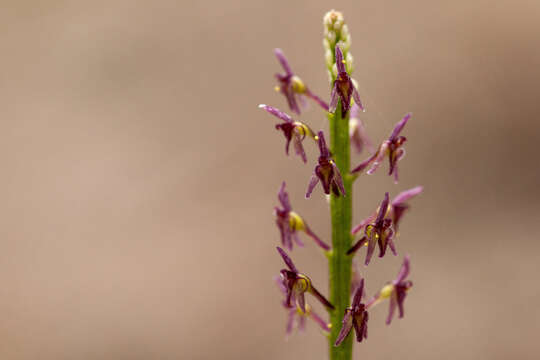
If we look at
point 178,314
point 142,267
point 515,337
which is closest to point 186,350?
point 178,314

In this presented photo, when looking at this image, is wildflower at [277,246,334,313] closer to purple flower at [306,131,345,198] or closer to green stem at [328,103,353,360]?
green stem at [328,103,353,360]

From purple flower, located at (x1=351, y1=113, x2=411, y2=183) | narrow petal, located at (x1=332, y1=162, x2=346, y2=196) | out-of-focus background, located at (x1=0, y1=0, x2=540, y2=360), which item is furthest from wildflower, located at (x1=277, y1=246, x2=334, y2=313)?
out-of-focus background, located at (x1=0, y1=0, x2=540, y2=360)

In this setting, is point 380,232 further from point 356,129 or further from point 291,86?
point 291,86

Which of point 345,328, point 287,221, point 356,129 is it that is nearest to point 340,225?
point 287,221

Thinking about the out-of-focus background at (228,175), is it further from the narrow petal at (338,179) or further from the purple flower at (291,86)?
the narrow petal at (338,179)

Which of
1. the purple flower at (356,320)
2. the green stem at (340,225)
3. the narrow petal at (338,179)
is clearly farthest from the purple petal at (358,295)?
the narrow petal at (338,179)

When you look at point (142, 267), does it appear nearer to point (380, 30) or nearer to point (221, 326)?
point (221, 326)
